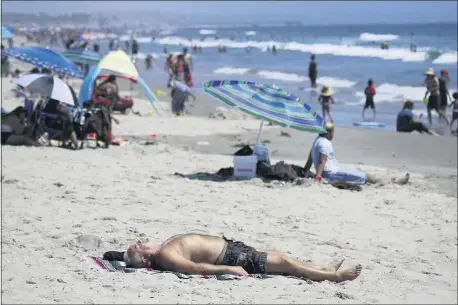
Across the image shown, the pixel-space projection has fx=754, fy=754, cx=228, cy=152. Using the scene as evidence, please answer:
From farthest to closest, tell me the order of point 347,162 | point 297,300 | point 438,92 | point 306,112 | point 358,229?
point 438,92 < point 347,162 < point 306,112 < point 358,229 < point 297,300

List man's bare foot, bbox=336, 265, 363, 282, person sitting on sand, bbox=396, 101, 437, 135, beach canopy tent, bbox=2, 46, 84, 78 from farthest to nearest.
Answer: person sitting on sand, bbox=396, 101, 437, 135 < beach canopy tent, bbox=2, 46, 84, 78 < man's bare foot, bbox=336, 265, 363, 282

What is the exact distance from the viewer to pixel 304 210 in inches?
310

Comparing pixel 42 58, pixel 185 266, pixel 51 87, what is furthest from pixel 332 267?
pixel 42 58

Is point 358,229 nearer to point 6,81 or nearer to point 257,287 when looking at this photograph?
point 257,287

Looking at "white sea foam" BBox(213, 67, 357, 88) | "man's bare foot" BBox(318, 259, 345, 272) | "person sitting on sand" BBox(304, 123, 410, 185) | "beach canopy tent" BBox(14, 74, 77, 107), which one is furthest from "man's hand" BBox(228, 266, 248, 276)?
"white sea foam" BBox(213, 67, 357, 88)

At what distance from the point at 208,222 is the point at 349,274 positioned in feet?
6.03

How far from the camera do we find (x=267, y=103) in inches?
358

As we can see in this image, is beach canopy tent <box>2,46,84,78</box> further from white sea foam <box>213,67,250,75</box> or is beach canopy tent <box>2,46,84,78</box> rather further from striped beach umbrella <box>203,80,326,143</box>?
white sea foam <box>213,67,250,75</box>

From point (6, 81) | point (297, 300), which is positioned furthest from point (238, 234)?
point (6, 81)

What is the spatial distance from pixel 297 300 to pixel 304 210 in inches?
116

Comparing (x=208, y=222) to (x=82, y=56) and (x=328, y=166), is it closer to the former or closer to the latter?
(x=328, y=166)

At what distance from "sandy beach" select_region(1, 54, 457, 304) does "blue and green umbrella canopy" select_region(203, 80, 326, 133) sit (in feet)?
2.46

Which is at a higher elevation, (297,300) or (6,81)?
(6,81)

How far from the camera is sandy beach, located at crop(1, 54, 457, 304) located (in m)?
5.04
